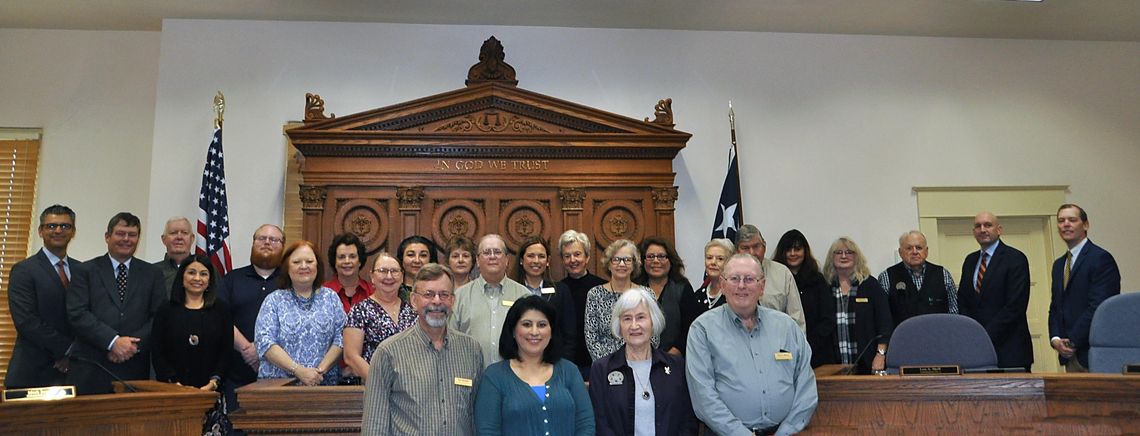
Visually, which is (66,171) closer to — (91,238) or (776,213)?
(91,238)

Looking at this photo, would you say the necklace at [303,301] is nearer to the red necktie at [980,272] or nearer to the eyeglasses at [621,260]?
the eyeglasses at [621,260]

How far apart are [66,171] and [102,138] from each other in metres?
0.37

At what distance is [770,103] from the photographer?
22.5ft

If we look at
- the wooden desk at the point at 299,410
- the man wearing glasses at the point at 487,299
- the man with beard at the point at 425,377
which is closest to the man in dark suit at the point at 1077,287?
the man wearing glasses at the point at 487,299

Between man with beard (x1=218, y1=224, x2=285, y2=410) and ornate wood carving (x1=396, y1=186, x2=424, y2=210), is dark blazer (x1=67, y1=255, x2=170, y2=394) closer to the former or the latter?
man with beard (x1=218, y1=224, x2=285, y2=410)

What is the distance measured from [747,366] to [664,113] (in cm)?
354

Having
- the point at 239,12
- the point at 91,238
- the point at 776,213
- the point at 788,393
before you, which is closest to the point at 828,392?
the point at 788,393

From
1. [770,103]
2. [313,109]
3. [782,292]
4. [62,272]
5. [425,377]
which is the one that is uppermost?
[770,103]

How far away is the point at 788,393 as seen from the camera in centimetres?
300

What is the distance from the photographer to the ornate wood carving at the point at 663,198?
20.4 feet

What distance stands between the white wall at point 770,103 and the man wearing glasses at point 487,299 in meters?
2.93

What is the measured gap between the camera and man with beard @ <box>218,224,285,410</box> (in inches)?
154

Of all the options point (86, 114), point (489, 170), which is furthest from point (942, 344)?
point (86, 114)

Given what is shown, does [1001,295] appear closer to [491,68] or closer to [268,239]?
[491,68]
